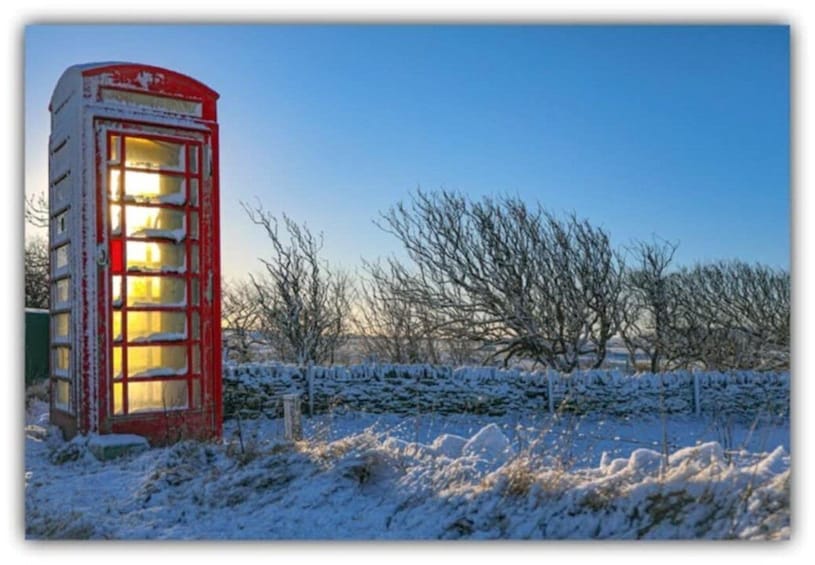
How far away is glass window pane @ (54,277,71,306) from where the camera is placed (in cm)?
503

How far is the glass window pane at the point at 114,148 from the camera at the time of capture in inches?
191

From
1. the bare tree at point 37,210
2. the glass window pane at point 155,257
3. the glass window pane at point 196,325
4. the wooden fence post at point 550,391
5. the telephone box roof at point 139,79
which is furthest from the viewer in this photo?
the wooden fence post at point 550,391

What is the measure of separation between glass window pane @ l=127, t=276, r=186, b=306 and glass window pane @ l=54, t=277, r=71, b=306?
17.7 inches

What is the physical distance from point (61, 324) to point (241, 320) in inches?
321

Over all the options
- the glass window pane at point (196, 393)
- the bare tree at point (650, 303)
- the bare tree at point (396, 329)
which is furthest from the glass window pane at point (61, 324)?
the bare tree at point (650, 303)

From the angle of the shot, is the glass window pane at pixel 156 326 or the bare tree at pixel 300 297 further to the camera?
the bare tree at pixel 300 297

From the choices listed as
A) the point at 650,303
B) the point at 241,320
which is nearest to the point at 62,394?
the point at 650,303

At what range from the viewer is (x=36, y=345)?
5.41 metres

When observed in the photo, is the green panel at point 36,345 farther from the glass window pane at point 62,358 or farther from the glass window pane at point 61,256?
the glass window pane at point 61,256

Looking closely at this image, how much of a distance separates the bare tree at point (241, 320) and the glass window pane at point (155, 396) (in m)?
5.92

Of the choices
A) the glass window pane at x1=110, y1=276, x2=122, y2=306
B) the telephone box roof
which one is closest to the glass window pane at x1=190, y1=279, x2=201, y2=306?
the glass window pane at x1=110, y1=276, x2=122, y2=306

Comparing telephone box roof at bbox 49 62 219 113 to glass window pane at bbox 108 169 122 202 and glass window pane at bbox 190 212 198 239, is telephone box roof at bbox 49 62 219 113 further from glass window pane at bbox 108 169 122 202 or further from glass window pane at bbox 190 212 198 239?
glass window pane at bbox 190 212 198 239

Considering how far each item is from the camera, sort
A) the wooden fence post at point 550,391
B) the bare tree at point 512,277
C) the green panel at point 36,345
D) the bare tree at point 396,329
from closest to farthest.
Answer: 1. the green panel at point 36,345
2. the wooden fence post at point 550,391
3. the bare tree at point 512,277
4. the bare tree at point 396,329

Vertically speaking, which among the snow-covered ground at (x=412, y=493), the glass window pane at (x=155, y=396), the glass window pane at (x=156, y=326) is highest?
the glass window pane at (x=156, y=326)
